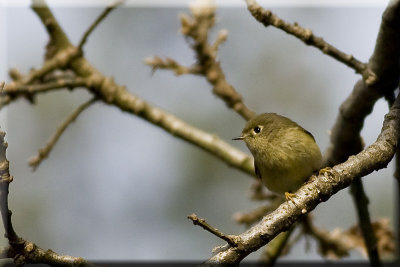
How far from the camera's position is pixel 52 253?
1.77 metres

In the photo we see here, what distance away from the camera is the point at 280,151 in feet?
11.3

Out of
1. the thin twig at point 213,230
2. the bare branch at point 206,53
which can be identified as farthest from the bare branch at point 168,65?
the thin twig at point 213,230

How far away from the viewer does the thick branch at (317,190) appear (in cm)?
185

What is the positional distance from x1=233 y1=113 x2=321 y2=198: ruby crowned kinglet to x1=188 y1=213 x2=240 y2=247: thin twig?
4.24ft

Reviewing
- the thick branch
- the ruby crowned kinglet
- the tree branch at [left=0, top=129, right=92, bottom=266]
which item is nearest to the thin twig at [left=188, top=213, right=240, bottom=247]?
the thick branch

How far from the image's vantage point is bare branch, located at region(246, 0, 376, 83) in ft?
8.68

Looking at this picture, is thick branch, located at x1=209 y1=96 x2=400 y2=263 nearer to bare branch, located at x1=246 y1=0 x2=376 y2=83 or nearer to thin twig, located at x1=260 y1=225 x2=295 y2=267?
bare branch, located at x1=246 y1=0 x2=376 y2=83

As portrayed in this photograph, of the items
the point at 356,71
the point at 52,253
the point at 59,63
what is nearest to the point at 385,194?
the point at 356,71

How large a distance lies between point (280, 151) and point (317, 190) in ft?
4.42

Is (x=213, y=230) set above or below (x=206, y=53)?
below

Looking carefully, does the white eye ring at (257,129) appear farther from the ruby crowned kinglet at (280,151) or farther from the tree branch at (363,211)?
the tree branch at (363,211)

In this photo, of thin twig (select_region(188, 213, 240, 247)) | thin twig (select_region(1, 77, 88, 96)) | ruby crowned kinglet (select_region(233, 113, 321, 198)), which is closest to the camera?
thin twig (select_region(188, 213, 240, 247))

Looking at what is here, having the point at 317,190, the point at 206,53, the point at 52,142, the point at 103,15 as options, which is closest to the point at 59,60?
the point at 103,15

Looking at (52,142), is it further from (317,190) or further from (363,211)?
(363,211)
